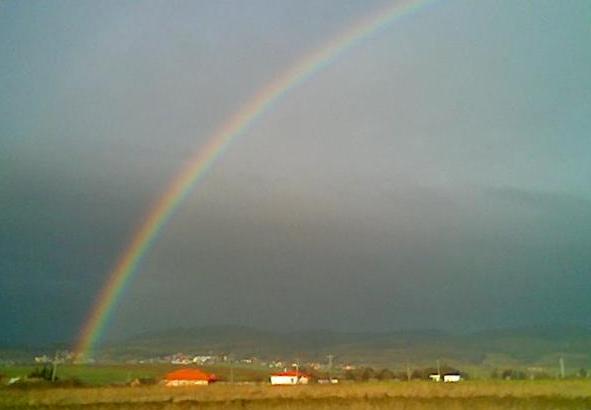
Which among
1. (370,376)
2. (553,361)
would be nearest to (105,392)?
(370,376)

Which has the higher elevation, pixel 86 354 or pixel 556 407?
pixel 86 354

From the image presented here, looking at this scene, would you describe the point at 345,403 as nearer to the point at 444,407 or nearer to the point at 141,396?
the point at 444,407

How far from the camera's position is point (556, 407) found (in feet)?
110

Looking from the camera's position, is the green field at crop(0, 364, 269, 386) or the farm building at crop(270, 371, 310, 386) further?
the farm building at crop(270, 371, 310, 386)

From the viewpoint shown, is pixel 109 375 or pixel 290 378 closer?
pixel 290 378

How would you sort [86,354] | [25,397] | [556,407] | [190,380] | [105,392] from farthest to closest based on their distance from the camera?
[86,354] → [190,380] → [105,392] → [25,397] → [556,407]

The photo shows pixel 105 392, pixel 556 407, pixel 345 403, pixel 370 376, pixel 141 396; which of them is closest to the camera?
pixel 556 407

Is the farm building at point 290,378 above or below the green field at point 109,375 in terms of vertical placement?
below

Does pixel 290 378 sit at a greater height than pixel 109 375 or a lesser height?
lesser

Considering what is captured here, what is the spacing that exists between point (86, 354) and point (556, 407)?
160853 mm

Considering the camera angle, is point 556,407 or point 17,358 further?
point 17,358

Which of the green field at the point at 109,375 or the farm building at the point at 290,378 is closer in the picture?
the green field at the point at 109,375

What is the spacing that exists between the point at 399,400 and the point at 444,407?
434 cm

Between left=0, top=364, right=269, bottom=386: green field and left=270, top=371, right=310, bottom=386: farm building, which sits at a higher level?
left=0, top=364, right=269, bottom=386: green field
